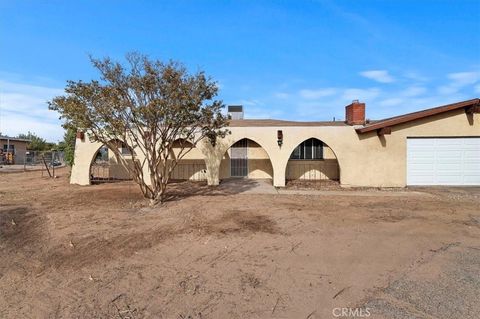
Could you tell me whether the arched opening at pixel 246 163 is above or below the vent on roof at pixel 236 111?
below

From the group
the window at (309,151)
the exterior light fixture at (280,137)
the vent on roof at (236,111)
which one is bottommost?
the window at (309,151)

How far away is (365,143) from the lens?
1463 cm

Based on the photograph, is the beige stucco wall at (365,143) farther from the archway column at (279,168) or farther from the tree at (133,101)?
the tree at (133,101)

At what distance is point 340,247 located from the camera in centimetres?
586

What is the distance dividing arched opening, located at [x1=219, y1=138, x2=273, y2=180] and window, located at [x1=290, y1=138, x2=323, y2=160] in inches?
64.6

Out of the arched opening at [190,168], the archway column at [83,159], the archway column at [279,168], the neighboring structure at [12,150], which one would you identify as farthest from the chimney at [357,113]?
the neighboring structure at [12,150]

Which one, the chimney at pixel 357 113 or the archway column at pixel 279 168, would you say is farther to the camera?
the chimney at pixel 357 113

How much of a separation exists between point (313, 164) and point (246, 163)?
375cm

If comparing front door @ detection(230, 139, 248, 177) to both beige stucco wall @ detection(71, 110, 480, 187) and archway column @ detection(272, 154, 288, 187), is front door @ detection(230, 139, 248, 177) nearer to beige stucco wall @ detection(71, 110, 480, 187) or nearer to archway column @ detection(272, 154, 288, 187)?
beige stucco wall @ detection(71, 110, 480, 187)

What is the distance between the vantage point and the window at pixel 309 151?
16.8 metres

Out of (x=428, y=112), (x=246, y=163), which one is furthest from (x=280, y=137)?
(x=428, y=112)

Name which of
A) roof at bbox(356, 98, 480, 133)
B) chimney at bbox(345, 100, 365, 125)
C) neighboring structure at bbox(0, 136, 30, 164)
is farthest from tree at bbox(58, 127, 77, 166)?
neighboring structure at bbox(0, 136, 30, 164)

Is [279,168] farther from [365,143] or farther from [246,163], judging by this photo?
[365,143]

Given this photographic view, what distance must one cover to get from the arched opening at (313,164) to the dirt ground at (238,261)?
7.41 m
